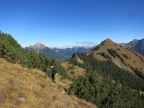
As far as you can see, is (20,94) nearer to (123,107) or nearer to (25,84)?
(25,84)

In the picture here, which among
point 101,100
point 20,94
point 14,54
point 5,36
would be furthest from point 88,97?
point 5,36

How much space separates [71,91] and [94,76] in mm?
18234

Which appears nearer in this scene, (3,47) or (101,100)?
(3,47)

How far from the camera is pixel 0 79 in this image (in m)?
39.6

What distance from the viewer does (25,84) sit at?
41750 mm

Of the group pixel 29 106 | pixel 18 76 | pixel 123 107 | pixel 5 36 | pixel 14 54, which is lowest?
pixel 123 107

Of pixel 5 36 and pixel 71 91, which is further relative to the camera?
pixel 5 36

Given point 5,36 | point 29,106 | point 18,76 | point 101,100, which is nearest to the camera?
point 29,106

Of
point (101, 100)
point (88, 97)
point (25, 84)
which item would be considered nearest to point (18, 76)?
point (25, 84)

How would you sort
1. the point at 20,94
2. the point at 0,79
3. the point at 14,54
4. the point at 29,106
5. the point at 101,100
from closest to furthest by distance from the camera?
the point at 29,106
the point at 20,94
the point at 0,79
the point at 14,54
the point at 101,100

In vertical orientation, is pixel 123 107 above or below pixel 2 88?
below

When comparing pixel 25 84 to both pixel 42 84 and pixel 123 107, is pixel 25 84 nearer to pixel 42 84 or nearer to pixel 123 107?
pixel 42 84

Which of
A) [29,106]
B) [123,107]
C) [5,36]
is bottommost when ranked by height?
[123,107]

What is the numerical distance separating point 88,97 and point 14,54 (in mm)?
19699
